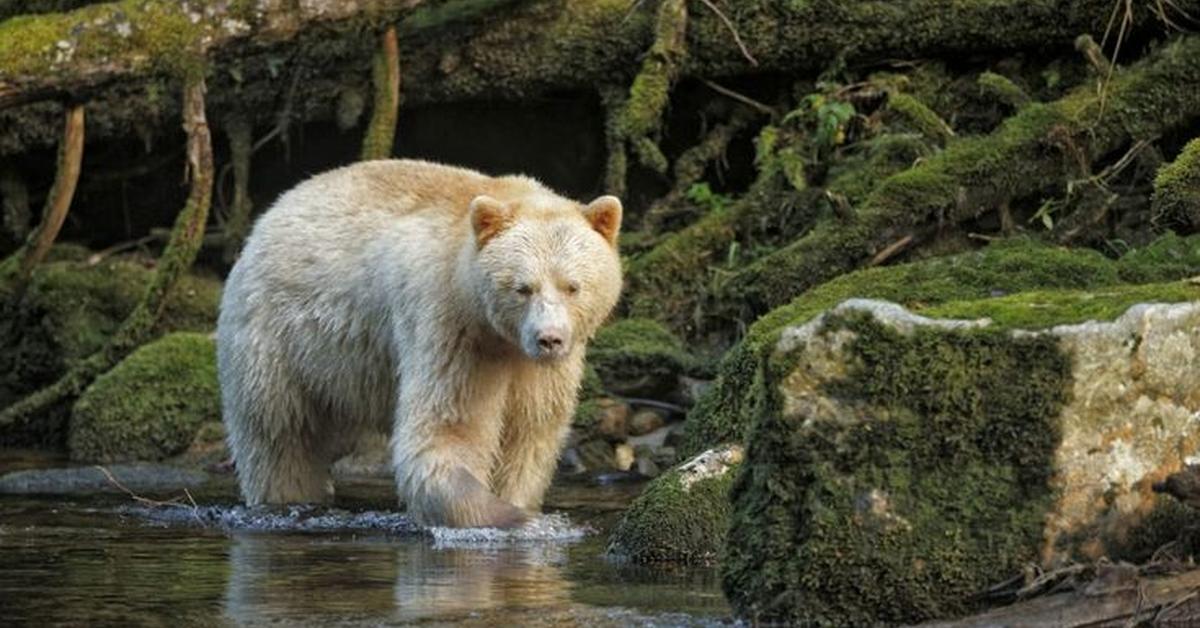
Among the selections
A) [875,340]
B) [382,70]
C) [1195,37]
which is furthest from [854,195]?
[875,340]

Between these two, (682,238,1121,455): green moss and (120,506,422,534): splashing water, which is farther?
(120,506,422,534): splashing water

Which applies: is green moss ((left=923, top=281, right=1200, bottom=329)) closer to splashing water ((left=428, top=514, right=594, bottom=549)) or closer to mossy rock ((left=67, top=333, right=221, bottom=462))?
splashing water ((left=428, top=514, right=594, bottom=549))

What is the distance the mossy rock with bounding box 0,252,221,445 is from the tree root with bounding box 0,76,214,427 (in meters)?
0.36

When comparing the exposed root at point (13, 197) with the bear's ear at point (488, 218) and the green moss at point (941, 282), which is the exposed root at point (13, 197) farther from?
the bear's ear at point (488, 218)

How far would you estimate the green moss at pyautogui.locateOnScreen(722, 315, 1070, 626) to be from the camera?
597cm

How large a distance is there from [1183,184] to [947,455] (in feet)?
15.7

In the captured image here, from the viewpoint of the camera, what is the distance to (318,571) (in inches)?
316

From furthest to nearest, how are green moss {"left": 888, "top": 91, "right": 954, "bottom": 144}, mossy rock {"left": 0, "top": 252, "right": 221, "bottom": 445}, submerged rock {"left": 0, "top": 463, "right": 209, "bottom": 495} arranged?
1. mossy rock {"left": 0, "top": 252, "right": 221, "bottom": 445}
2. green moss {"left": 888, "top": 91, "right": 954, "bottom": 144}
3. submerged rock {"left": 0, "top": 463, "right": 209, "bottom": 495}

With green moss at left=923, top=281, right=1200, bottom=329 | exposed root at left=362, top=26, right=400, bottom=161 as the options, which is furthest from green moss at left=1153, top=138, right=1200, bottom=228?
exposed root at left=362, top=26, right=400, bottom=161

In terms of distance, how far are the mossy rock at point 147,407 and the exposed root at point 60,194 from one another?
109 cm

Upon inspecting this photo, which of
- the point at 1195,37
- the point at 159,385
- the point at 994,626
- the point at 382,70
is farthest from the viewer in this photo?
the point at 382,70

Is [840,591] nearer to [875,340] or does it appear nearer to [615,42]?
[875,340]

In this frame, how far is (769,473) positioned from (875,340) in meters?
0.50

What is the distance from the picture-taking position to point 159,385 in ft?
42.1
